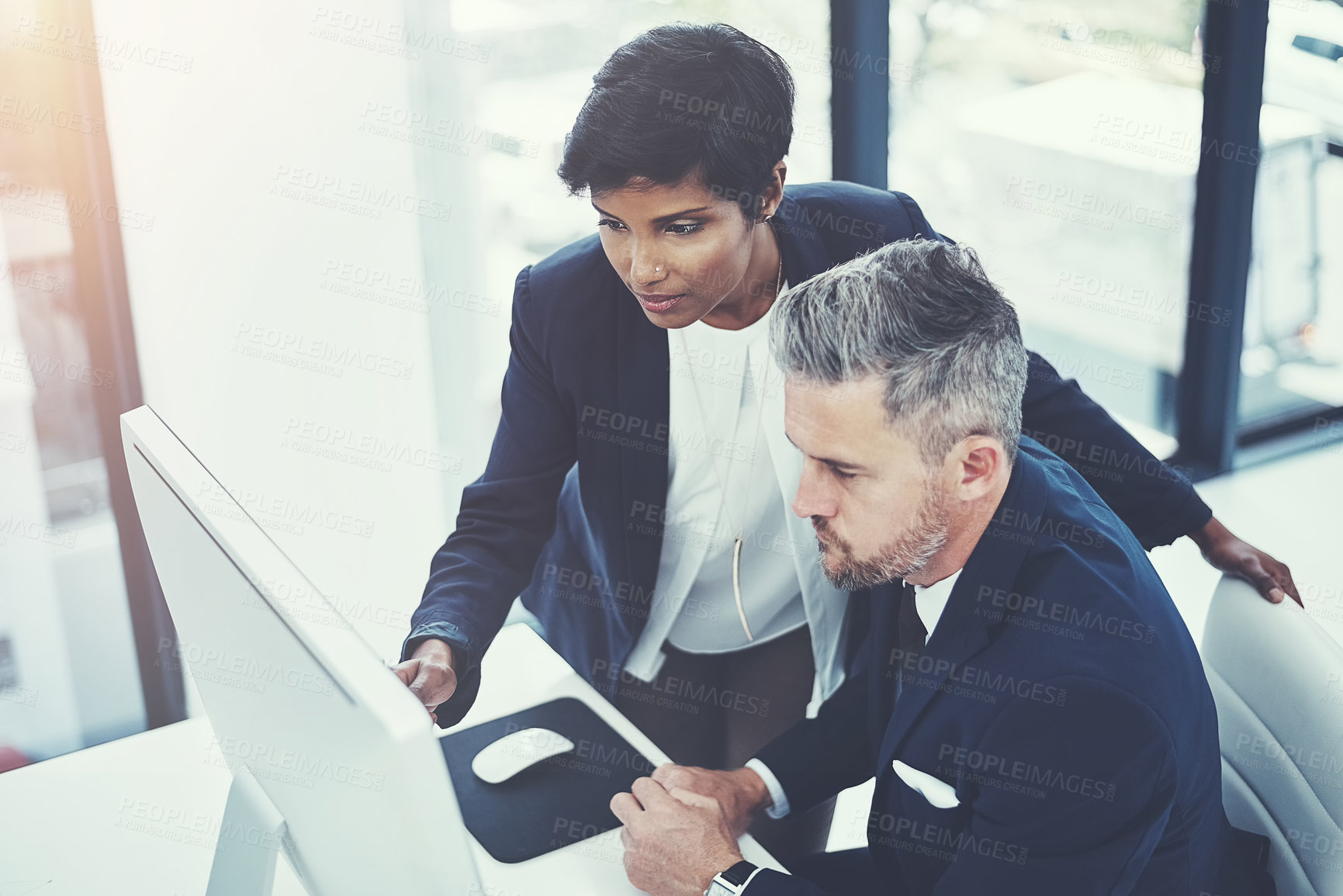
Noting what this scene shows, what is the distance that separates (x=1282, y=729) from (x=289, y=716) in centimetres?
117

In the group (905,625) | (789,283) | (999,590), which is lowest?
(905,625)

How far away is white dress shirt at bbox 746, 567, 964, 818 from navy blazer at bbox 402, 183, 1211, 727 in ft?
1.18

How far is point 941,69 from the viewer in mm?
3373

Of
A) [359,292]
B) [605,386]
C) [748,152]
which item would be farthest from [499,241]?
[748,152]

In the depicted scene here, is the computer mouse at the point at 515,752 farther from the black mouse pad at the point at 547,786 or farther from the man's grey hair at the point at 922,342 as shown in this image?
the man's grey hair at the point at 922,342

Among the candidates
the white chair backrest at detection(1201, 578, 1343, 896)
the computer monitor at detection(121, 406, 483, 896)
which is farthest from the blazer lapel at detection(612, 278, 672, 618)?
the white chair backrest at detection(1201, 578, 1343, 896)

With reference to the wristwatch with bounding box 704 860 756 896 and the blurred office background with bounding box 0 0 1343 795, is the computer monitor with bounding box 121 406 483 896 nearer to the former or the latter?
the wristwatch with bounding box 704 860 756 896

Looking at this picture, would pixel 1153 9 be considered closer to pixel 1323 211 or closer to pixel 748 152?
pixel 1323 211

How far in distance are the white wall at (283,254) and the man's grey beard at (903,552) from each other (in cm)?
161

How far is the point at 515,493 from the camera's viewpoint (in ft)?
6.14

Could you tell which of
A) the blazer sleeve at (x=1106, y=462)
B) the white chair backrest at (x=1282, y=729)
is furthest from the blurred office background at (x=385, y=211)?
the white chair backrest at (x=1282, y=729)

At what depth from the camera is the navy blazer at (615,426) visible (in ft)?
6.00

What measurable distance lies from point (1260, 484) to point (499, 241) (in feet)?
8.79

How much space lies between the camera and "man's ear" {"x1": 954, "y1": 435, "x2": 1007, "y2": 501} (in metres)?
1.35
